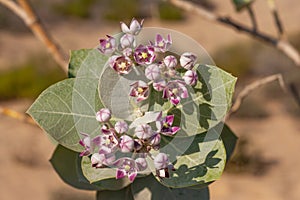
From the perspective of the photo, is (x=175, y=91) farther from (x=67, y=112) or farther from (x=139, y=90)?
(x=67, y=112)

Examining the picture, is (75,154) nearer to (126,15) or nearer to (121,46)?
(121,46)

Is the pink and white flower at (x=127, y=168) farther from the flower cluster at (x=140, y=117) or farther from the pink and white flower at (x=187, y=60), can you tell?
the pink and white flower at (x=187, y=60)

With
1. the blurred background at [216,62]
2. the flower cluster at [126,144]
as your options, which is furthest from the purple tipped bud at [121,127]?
the blurred background at [216,62]

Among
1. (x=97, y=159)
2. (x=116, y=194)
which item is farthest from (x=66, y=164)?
(x=97, y=159)

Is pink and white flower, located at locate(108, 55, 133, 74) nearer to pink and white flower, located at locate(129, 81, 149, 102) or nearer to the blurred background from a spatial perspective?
pink and white flower, located at locate(129, 81, 149, 102)

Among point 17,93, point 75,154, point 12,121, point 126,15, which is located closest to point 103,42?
point 75,154

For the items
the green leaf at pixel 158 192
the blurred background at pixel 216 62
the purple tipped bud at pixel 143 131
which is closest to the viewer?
the purple tipped bud at pixel 143 131
